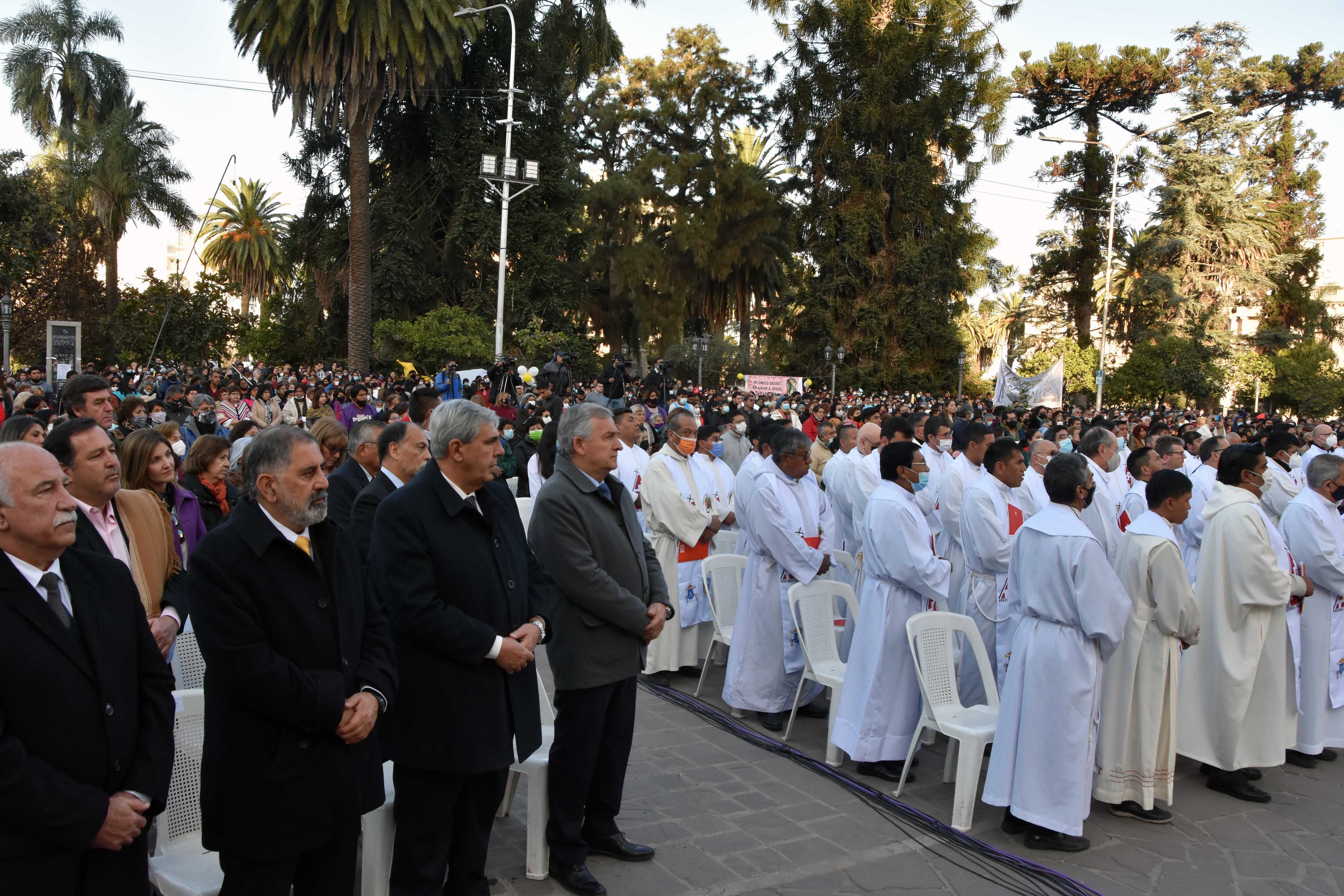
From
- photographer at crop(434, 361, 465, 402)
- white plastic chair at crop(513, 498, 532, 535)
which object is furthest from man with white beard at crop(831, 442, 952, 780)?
photographer at crop(434, 361, 465, 402)

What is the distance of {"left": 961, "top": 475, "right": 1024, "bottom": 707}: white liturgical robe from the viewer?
19.7 ft

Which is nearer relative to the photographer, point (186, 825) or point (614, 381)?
point (186, 825)

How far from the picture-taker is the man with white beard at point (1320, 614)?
6027 mm

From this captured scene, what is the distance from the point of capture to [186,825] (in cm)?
349

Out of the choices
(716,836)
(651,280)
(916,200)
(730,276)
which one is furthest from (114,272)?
(716,836)

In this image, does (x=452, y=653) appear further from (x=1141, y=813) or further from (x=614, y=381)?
(x=614, y=381)

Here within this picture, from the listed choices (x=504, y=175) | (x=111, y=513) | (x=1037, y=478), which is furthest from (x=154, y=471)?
(x=504, y=175)

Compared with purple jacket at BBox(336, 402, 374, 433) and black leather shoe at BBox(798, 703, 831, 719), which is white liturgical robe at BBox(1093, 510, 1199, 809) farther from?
purple jacket at BBox(336, 402, 374, 433)

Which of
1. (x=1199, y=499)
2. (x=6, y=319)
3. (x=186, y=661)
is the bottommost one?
(x=186, y=661)

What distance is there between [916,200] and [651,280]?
10968mm

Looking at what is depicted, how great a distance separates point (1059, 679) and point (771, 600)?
2119 millimetres

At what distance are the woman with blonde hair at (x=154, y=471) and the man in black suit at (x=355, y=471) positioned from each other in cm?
61

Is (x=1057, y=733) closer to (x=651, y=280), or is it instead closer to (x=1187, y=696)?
(x=1187, y=696)

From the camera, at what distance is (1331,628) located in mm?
6238
